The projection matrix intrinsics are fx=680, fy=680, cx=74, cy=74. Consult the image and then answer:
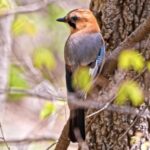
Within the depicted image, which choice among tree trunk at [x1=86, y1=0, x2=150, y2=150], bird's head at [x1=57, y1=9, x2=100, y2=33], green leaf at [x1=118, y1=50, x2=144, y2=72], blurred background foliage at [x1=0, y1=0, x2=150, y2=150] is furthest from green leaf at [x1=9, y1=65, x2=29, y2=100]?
green leaf at [x1=118, y1=50, x2=144, y2=72]

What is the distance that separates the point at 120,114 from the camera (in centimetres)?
441

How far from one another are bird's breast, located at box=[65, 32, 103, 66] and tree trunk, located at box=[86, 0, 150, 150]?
0.09 metres

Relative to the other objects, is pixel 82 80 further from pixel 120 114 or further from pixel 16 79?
pixel 16 79

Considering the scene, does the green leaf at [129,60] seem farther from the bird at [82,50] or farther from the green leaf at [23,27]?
the green leaf at [23,27]

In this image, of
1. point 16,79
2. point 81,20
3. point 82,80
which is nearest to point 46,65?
point 16,79

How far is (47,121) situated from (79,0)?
7.60ft

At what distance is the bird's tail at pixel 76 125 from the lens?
4.09 metres

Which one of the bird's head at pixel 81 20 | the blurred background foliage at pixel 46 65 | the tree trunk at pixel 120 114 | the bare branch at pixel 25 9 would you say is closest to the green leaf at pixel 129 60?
the blurred background foliage at pixel 46 65

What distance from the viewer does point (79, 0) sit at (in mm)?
7969

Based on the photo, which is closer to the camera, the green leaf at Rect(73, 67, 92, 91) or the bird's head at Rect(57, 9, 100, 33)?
the green leaf at Rect(73, 67, 92, 91)

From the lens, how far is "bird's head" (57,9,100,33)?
4594 mm

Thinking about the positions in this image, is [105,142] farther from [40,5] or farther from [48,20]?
[48,20]

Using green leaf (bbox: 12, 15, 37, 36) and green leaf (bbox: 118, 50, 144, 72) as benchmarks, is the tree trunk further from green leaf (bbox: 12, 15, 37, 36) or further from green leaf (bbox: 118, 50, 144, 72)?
green leaf (bbox: 12, 15, 37, 36)

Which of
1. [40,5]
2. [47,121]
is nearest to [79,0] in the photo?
[40,5]
